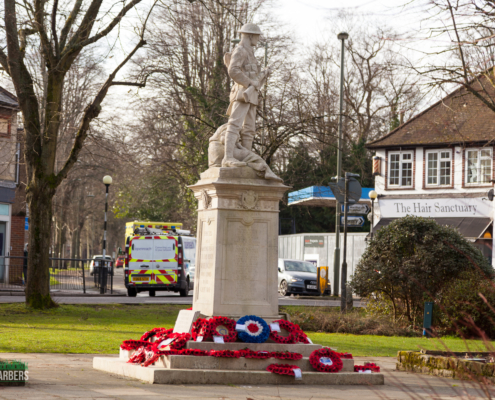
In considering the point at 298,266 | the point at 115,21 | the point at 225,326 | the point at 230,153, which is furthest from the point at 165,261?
the point at 225,326

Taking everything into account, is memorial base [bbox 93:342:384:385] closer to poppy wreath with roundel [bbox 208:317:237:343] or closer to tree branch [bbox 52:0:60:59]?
poppy wreath with roundel [bbox 208:317:237:343]

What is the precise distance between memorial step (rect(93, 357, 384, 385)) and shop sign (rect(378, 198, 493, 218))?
3086 cm

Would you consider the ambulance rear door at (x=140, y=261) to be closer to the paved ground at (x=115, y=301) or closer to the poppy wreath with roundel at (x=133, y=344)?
the paved ground at (x=115, y=301)

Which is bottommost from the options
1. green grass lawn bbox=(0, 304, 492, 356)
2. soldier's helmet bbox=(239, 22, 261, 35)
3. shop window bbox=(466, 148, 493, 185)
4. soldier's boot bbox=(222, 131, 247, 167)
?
green grass lawn bbox=(0, 304, 492, 356)

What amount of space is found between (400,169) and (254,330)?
32.9 m

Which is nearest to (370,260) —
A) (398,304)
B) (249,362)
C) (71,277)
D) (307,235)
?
(398,304)

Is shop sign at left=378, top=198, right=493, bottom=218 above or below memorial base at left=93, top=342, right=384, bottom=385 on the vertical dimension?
above

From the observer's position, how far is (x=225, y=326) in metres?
9.80

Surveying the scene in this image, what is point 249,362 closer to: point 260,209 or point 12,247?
point 260,209

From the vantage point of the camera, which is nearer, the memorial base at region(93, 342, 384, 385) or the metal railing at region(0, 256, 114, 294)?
the memorial base at region(93, 342, 384, 385)

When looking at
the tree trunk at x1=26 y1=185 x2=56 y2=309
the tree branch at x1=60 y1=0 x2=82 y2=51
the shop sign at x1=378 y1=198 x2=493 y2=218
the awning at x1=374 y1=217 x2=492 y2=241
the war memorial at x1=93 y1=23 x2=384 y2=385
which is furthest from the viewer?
the shop sign at x1=378 y1=198 x2=493 y2=218

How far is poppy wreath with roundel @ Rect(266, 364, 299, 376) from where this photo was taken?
9.10m

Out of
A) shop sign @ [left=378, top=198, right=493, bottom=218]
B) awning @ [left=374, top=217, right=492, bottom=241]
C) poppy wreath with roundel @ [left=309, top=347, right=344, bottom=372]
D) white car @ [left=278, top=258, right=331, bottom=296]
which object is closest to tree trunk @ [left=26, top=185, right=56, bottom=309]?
poppy wreath with roundel @ [left=309, top=347, right=344, bottom=372]

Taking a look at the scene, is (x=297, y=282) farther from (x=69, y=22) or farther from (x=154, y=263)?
(x=69, y=22)
